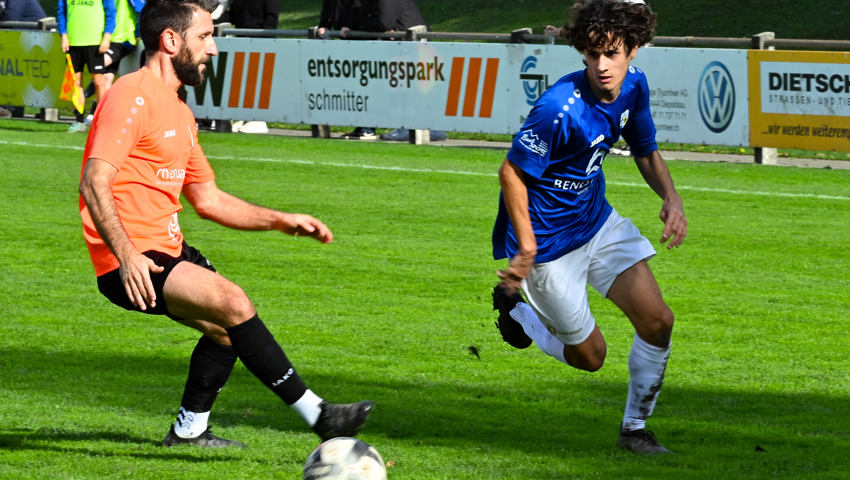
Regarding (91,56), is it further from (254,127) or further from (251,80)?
(254,127)

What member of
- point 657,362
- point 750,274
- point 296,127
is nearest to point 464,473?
point 657,362

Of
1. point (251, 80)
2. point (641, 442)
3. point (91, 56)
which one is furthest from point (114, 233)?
point (251, 80)

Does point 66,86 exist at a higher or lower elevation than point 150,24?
lower

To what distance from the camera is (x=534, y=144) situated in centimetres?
585

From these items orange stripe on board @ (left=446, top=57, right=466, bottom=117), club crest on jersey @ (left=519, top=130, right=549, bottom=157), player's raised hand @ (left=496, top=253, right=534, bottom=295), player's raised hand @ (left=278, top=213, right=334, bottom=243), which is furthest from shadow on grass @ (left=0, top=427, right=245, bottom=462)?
orange stripe on board @ (left=446, top=57, right=466, bottom=117)

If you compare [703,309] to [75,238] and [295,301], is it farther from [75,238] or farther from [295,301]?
[75,238]

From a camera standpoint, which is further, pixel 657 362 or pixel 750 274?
pixel 750 274

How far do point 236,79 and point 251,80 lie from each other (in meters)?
0.27

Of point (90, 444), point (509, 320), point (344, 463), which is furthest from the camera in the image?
point (509, 320)

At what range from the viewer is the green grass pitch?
585cm

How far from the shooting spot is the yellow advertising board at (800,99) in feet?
50.1

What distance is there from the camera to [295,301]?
9.27 meters

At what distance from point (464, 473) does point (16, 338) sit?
11.5ft

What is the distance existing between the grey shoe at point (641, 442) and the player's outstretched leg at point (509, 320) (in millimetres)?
986
